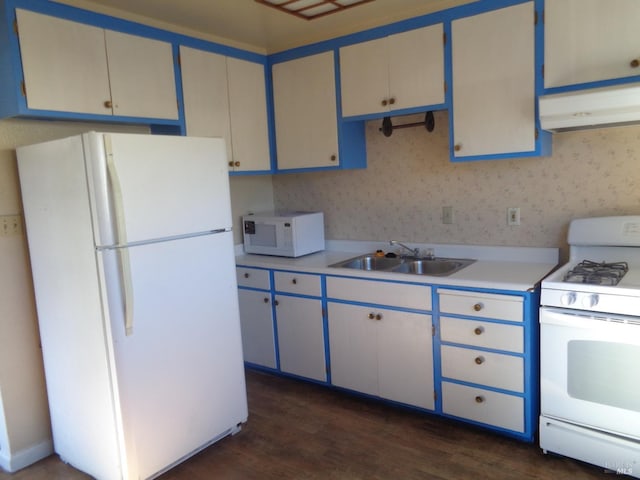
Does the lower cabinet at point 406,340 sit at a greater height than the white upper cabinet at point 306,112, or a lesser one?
lesser

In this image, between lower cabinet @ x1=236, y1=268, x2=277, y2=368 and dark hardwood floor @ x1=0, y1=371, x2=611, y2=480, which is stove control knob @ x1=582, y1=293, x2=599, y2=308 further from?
lower cabinet @ x1=236, y1=268, x2=277, y2=368

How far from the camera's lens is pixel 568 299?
2.07 metres

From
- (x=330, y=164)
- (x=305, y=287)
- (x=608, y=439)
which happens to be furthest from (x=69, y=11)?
(x=608, y=439)

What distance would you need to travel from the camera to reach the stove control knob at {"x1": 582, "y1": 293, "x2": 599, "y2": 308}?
2.00 m

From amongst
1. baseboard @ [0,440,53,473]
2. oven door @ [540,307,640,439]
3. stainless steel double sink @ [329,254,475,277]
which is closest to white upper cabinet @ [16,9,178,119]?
stainless steel double sink @ [329,254,475,277]

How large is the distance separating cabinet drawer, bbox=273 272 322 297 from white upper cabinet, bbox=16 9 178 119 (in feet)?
3.87

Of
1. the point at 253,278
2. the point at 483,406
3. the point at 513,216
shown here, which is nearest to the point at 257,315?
the point at 253,278

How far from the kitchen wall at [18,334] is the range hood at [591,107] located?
244 cm

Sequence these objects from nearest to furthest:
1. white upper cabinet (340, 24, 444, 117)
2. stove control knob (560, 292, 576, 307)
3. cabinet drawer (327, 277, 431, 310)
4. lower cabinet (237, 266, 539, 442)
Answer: stove control knob (560, 292, 576, 307) < lower cabinet (237, 266, 539, 442) < cabinet drawer (327, 277, 431, 310) < white upper cabinet (340, 24, 444, 117)

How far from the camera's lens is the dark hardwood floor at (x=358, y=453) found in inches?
87.0

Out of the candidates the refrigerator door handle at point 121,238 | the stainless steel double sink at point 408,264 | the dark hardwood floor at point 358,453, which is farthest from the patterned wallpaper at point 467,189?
the refrigerator door handle at point 121,238

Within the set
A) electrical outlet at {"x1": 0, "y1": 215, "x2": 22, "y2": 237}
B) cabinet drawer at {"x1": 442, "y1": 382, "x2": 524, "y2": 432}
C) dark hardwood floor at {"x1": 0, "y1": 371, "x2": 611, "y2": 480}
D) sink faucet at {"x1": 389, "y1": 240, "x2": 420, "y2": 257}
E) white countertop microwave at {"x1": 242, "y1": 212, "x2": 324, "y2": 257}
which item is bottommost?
dark hardwood floor at {"x1": 0, "y1": 371, "x2": 611, "y2": 480}

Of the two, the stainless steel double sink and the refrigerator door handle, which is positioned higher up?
the refrigerator door handle

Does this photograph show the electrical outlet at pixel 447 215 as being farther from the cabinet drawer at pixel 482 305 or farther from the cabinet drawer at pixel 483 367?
the cabinet drawer at pixel 483 367
